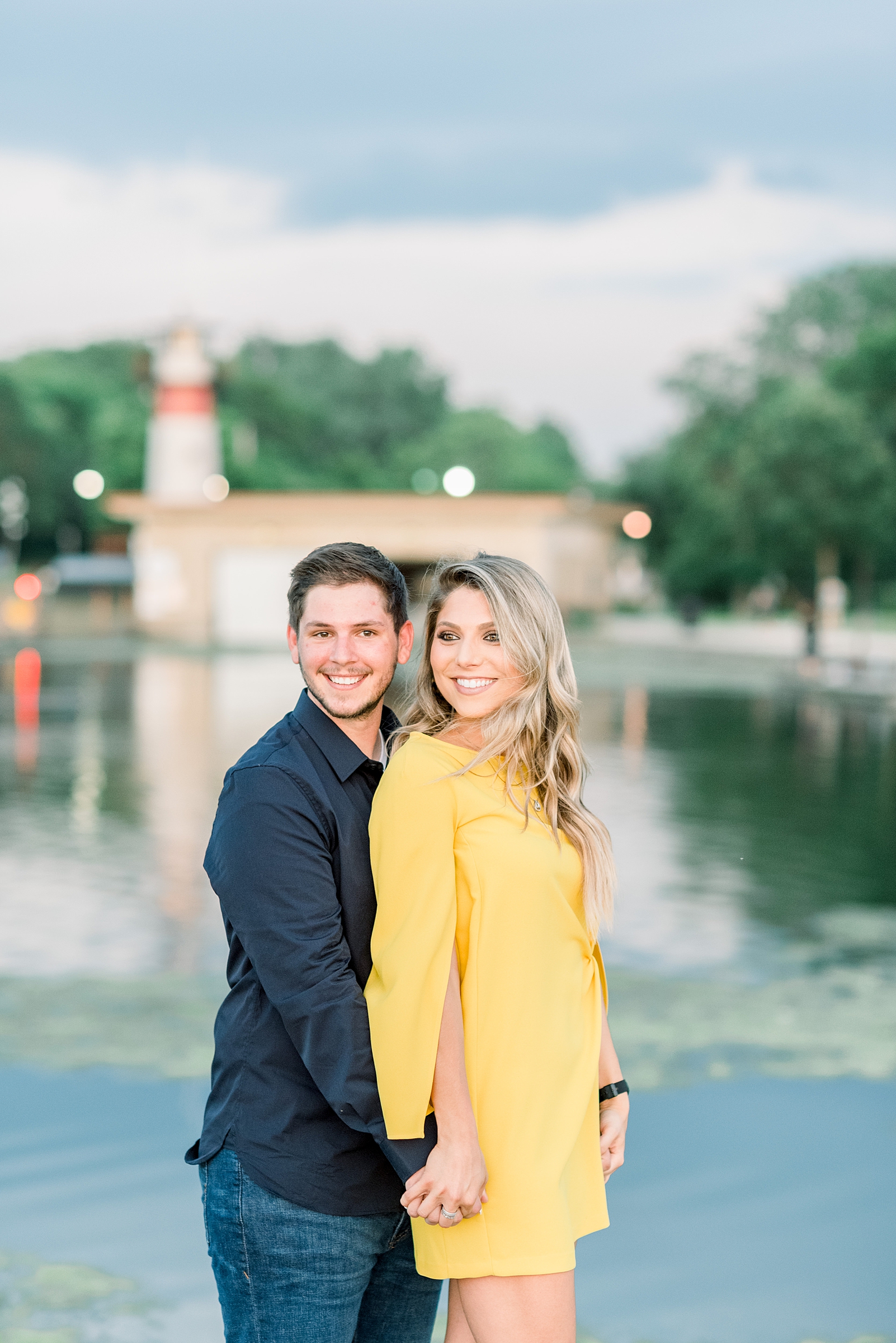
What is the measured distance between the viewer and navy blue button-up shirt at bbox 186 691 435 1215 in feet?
7.55

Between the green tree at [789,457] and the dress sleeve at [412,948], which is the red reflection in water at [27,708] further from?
the green tree at [789,457]

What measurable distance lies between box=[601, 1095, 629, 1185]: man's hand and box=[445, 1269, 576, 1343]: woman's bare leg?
0.94 ft

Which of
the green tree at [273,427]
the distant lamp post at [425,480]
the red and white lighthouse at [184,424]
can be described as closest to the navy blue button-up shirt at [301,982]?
the red and white lighthouse at [184,424]

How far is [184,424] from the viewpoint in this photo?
57.5 metres

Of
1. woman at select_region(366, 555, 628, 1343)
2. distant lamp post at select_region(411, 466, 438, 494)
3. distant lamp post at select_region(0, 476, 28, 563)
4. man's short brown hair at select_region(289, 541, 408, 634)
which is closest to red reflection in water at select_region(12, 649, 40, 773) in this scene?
man's short brown hair at select_region(289, 541, 408, 634)

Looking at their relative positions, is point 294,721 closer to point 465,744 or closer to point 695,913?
point 465,744

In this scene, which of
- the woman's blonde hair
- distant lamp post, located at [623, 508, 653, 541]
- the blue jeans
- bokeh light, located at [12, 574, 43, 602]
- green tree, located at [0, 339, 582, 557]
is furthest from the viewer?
green tree, located at [0, 339, 582, 557]

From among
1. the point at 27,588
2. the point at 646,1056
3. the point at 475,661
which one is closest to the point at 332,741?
the point at 475,661

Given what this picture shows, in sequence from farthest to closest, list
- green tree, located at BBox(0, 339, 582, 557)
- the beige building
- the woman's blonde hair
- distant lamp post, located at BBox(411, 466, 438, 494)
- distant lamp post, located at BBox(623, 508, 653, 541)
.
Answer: distant lamp post, located at BBox(411, 466, 438, 494) → green tree, located at BBox(0, 339, 582, 557) → the beige building → distant lamp post, located at BBox(623, 508, 653, 541) → the woman's blonde hair

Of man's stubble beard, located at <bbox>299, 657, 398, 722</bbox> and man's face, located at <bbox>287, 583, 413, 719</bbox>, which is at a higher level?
man's face, located at <bbox>287, 583, 413, 719</bbox>

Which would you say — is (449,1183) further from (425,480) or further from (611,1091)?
(425,480)

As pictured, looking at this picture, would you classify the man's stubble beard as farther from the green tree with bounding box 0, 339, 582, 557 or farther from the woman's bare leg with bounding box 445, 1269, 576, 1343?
the green tree with bounding box 0, 339, 582, 557

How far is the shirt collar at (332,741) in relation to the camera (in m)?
2.44

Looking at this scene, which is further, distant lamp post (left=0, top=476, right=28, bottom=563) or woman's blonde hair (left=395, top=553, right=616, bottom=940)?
distant lamp post (left=0, top=476, right=28, bottom=563)
